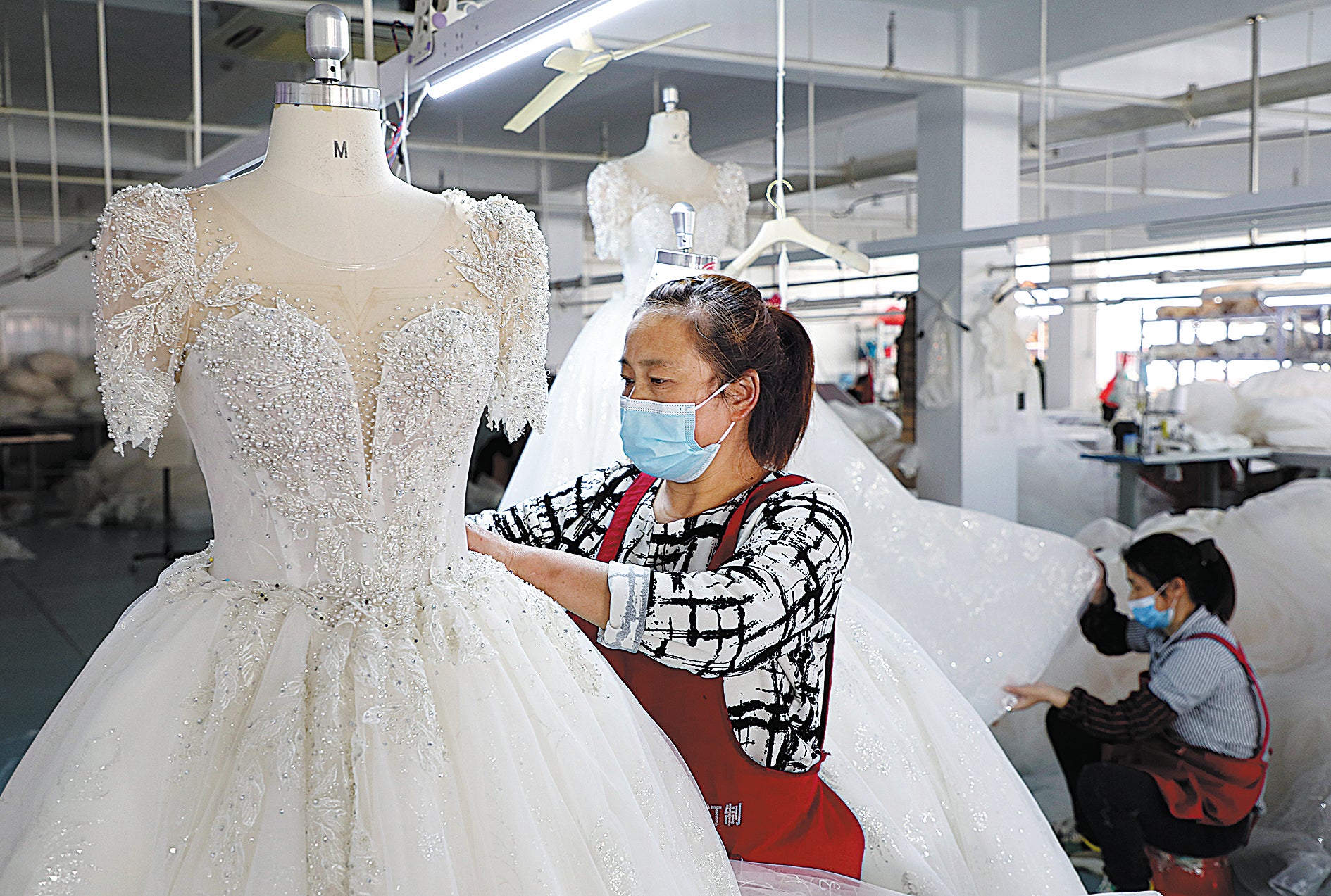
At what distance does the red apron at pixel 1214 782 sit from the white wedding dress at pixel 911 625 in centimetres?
56

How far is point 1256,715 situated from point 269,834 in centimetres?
277

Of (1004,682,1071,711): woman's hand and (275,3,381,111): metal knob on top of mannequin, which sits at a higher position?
(275,3,381,111): metal knob on top of mannequin

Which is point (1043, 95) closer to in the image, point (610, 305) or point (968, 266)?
point (968, 266)

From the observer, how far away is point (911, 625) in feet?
11.4

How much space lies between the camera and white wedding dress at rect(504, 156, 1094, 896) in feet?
6.50

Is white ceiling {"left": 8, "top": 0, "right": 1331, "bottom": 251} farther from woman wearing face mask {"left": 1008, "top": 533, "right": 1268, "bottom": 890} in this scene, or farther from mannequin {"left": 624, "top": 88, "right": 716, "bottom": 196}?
woman wearing face mask {"left": 1008, "top": 533, "right": 1268, "bottom": 890}

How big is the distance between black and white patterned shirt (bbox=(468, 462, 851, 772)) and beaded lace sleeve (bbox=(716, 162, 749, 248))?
2.30 m

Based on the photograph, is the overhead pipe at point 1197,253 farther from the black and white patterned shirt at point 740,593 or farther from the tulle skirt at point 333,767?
the tulle skirt at point 333,767

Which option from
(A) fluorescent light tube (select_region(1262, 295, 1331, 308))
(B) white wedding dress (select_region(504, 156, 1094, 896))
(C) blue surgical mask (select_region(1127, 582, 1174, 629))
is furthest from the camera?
(A) fluorescent light tube (select_region(1262, 295, 1331, 308))

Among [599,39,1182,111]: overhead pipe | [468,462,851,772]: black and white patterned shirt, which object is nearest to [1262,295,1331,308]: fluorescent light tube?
[599,39,1182,111]: overhead pipe

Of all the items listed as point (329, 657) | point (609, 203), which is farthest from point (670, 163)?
point (329, 657)

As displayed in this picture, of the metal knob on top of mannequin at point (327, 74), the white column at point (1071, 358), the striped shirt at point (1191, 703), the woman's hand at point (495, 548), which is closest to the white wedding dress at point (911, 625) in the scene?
the striped shirt at point (1191, 703)

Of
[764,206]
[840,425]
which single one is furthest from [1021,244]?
[840,425]

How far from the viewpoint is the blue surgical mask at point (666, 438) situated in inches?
67.9
